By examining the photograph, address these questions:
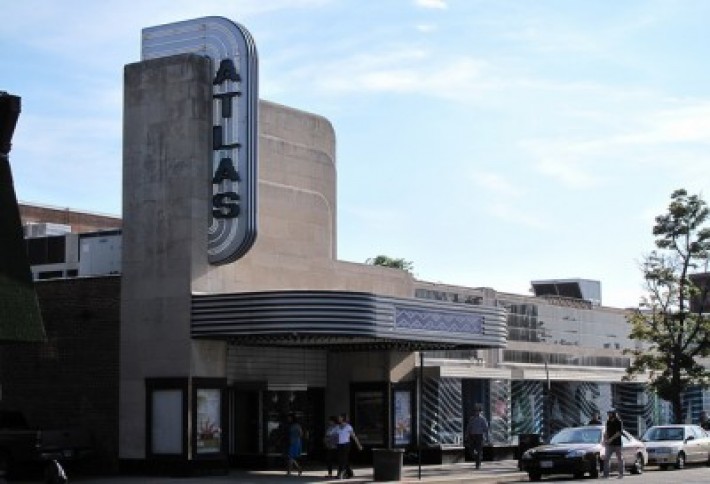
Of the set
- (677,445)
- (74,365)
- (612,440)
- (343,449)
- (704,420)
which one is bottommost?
(677,445)

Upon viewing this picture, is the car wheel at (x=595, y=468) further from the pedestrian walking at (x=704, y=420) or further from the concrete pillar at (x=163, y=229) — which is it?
the pedestrian walking at (x=704, y=420)

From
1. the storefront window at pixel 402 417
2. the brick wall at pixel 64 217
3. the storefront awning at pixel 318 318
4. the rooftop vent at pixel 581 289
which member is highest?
the brick wall at pixel 64 217

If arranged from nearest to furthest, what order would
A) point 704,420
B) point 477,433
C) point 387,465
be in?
point 387,465
point 477,433
point 704,420

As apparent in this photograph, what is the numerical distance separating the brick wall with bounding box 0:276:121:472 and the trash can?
6534mm

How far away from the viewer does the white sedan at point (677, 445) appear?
36375mm

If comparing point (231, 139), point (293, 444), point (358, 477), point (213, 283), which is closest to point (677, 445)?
point (358, 477)

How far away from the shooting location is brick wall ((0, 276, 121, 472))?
3069 centimetres

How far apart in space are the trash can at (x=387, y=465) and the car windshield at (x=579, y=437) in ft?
18.5

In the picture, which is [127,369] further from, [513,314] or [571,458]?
[513,314]

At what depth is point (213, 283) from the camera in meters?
29.9

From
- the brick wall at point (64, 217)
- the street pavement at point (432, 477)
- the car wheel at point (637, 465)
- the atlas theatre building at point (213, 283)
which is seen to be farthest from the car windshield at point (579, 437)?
the brick wall at point (64, 217)

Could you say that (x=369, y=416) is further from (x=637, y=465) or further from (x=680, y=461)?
(x=680, y=461)

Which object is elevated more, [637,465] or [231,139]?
[231,139]

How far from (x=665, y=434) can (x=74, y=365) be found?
17.8 metres
